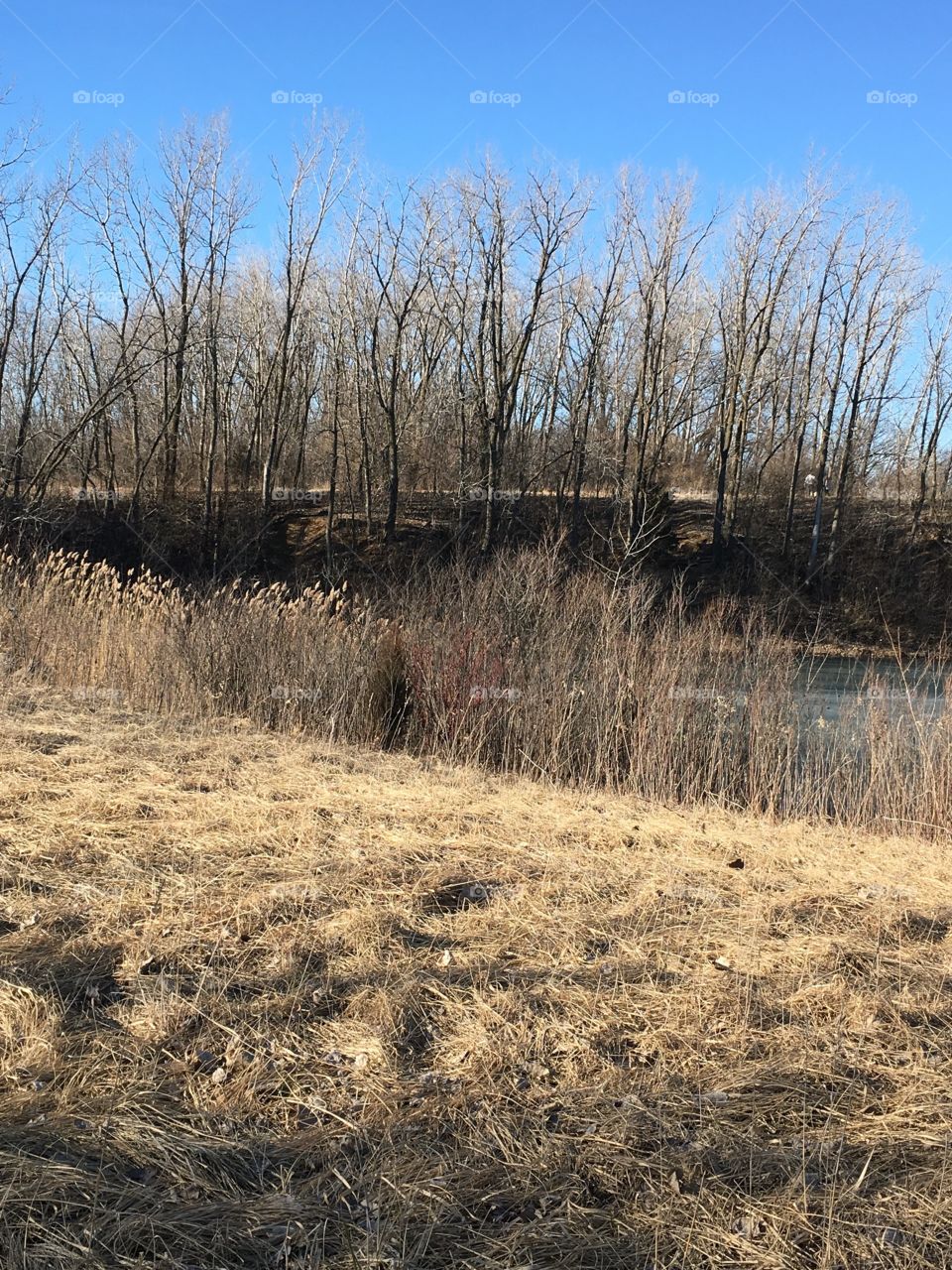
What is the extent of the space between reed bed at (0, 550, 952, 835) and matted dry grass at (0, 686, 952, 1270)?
7.83 ft

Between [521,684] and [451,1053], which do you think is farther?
[521,684]

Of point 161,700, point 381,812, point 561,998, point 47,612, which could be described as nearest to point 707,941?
point 561,998

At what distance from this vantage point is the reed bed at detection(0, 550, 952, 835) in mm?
7676

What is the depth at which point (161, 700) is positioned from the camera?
9.54 m

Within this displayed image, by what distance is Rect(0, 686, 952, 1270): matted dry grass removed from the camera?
2152 millimetres

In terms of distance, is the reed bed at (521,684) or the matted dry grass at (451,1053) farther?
the reed bed at (521,684)

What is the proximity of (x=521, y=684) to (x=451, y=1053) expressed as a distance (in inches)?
247

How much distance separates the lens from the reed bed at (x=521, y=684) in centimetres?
768

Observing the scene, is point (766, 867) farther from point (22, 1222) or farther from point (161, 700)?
point (161, 700)

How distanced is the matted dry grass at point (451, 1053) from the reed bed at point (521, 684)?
2.39 meters

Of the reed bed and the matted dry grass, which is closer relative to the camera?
the matted dry grass

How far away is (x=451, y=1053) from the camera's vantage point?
289 cm

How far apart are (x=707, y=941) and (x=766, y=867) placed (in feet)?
5.16

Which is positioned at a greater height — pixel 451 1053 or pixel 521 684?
pixel 521 684
